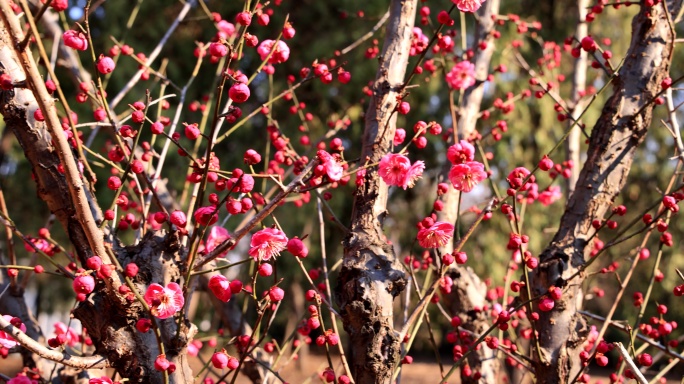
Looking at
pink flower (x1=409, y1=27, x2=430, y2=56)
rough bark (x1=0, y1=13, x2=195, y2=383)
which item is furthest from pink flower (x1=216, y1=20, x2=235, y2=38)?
rough bark (x1=0, y1=13, x2=195, y2=383)

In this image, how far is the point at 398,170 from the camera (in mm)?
1647

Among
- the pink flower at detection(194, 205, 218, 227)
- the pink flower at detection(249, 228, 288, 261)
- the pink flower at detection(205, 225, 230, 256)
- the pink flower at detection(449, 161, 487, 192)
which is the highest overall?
the pink flower at detection(449, 161, 487, 192)

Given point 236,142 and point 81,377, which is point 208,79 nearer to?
point 236,142

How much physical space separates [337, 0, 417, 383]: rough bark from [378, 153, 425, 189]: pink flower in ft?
0.73

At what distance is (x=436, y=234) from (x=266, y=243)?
1.47 ft

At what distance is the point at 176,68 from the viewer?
895 centimetres

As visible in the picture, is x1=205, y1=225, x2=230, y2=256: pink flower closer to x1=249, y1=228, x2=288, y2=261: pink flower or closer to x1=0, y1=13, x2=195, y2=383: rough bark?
x1=0, y1=13, x2=195, y2=383: rough bark

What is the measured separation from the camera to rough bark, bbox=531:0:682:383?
6.83ft

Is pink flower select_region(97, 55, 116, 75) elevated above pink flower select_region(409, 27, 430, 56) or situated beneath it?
situated beneath

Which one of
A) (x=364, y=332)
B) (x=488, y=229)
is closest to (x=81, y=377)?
(x=364, y=332)

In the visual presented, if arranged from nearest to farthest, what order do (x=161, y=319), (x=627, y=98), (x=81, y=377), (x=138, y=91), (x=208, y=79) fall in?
(x=161, y=319) < (x=627, y=98) < (x=81, y=377) < (x=138, y=91) < (x=208, y=79)

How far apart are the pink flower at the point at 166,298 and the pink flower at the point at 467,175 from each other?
72 cm

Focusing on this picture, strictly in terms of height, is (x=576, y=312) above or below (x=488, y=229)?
above

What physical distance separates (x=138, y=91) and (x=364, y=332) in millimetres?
6759
